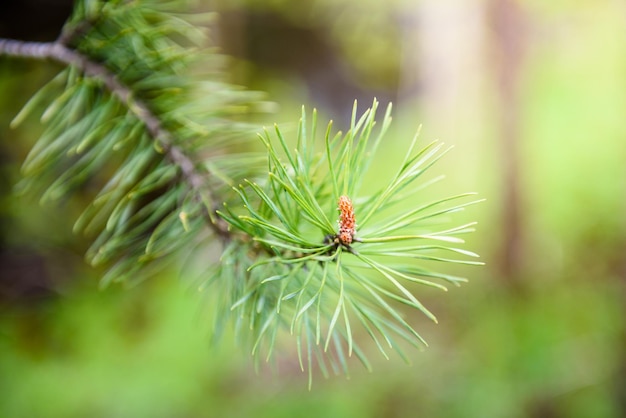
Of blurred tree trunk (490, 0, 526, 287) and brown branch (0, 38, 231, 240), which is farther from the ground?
blurred tree trunk (490, 0, 526, 287)

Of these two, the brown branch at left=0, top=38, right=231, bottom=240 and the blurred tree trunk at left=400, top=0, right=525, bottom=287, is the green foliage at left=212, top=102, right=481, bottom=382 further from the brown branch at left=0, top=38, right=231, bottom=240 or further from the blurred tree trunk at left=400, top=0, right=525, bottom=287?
the blurred tree trunk at left=400, top=0, right=525, bottom=287

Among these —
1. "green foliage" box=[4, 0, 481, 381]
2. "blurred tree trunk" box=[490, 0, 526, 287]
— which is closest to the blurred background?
"blurred tree trunk" box=[490, 0, 526, 287]

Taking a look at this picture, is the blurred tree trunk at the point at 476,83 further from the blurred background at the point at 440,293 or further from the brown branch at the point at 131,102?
the brown branch at the point at 131,102

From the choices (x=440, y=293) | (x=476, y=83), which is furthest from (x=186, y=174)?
(x=476, y=83)

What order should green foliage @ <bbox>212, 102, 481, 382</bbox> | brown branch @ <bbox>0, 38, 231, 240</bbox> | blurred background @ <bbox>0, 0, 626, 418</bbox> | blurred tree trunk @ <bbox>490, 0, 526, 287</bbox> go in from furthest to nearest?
blurred tree trunk @ <bbox>490, 0, 526, 287</bbox> → blurred background @ <bbox>0, 0, 626, 418</bbox> → brown branch @ <bbox>0, 38, 231, 240</bbox> → green foliage @ <bbox>212, 102, 481, 382</bbox>

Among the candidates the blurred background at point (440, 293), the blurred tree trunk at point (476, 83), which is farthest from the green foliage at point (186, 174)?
the blurred tree trunk at point (476, 83)

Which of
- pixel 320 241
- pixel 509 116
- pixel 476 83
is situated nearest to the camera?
pixel 320 241

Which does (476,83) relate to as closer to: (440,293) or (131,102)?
(440,293)
